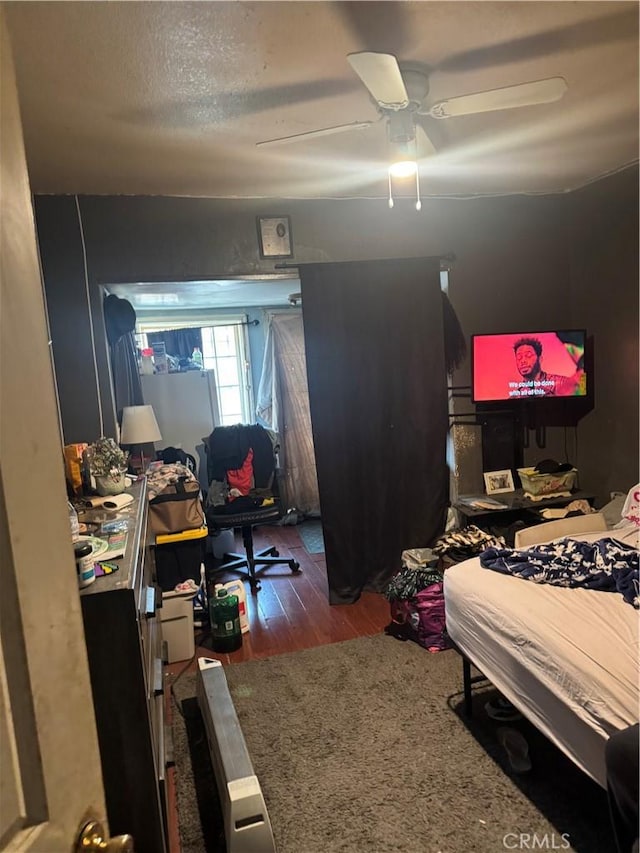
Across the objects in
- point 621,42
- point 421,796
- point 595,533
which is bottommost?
point 421,796

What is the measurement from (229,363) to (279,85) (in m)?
3.77

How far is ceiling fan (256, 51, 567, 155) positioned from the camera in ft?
5.16

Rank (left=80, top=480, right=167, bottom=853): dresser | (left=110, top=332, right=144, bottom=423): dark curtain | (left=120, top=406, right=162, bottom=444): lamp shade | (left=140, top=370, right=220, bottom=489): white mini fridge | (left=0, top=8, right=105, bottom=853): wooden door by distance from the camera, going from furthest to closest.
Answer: (left=140, top=370, right=220, bottom=489): white mini fridge → (left=110, top=332, right=144, bottom=423): dark curtain → (left=120, top=406, right=162, bottom=444): lamp shade → (left=80, top=480, right=167, bottom=853): dresser → (left=0, top=8, right=105, bottom=853): wooden door

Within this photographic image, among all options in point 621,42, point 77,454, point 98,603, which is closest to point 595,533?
point 621,42

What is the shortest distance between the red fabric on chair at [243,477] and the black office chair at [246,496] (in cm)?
2

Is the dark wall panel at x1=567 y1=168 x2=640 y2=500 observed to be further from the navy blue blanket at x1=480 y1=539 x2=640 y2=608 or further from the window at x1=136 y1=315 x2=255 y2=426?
the window at x1=136 y1=315 x2=255 y2=426

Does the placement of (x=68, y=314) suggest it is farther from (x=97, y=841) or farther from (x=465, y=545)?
(x=97, y=841)

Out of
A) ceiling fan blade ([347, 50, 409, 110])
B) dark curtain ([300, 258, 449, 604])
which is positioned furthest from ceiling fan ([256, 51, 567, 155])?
dark curtain ([300, 258, 449, 604])

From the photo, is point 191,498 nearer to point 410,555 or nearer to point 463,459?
point 410,555

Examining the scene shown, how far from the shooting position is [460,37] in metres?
1.73

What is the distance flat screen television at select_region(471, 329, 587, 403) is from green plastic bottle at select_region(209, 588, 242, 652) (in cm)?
198

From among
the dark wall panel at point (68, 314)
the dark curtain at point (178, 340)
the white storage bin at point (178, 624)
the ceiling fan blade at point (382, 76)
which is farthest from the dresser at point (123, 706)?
the dark curtain at point (178, 340)

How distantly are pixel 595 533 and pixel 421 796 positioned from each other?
1.38 meters

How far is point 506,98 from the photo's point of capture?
1.81 metres
